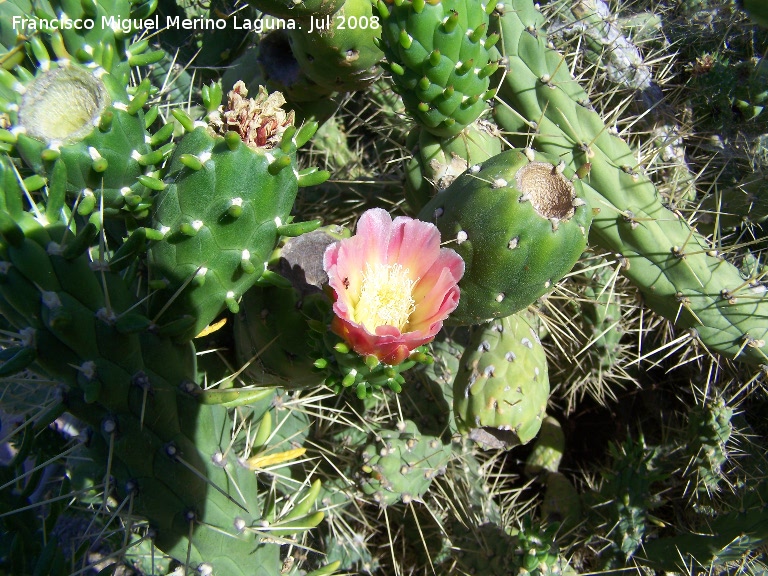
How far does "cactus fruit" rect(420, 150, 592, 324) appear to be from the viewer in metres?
1.32

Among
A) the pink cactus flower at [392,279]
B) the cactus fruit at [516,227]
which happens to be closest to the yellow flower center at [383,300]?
the pink cactus flower at [392,279]

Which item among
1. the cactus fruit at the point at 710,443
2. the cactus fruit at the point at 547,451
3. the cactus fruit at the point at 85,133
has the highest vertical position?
the cactus fruit at the point at 85,133

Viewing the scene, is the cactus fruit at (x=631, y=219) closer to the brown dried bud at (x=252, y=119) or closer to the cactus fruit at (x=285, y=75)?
the cactus fruit at (x=285, y=75)

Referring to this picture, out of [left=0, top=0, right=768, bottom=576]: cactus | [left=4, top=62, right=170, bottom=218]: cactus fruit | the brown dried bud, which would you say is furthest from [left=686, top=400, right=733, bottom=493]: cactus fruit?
[left=4, top=62, right=170, bottom=218]: cactus fruit

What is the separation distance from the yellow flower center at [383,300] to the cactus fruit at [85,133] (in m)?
0.55

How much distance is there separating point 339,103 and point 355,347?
1525 mm

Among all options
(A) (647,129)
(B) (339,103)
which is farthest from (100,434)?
(A) (647,129)

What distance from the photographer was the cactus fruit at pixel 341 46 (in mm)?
1654

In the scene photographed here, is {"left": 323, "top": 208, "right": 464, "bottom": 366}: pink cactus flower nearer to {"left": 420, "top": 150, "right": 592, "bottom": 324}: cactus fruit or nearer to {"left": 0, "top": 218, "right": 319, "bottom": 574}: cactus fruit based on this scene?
{"left": 420, "top": 150, "right": 592, "bottom": 324}: cactus fruit

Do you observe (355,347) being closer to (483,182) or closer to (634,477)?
(483,182)

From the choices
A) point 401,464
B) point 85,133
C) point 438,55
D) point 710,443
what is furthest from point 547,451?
point 85,133

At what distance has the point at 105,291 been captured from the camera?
3.91 ft

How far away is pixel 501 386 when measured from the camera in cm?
177

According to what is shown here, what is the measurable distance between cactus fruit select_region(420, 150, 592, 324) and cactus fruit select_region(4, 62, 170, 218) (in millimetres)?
755
